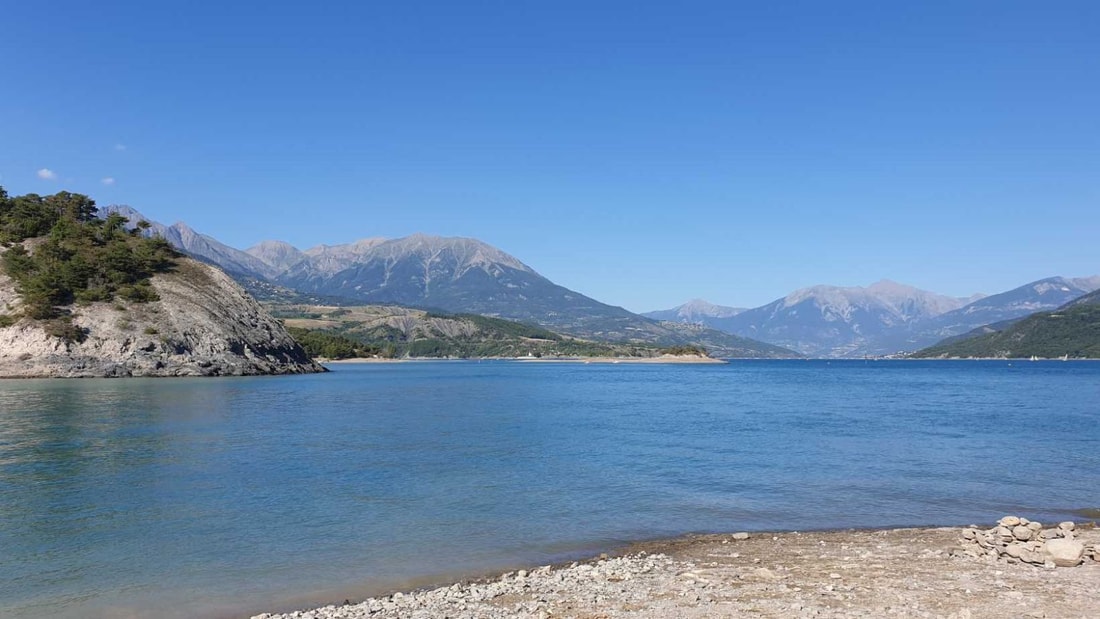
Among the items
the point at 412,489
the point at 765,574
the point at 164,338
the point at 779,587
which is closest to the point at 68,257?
the point at 164,338

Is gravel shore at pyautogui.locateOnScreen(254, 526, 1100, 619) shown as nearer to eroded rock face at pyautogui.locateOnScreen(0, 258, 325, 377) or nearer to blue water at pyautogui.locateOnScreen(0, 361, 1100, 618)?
blue water at pyautogui.locateOnScreen(0, 361, 1100, 618)

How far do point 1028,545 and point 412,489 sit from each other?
69.9 ft

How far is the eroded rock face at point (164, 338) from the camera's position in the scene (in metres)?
104

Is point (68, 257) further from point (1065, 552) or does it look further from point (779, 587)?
point (1065, 552)

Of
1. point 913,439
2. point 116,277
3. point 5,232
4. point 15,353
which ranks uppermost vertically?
point 5,232

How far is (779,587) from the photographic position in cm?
1578

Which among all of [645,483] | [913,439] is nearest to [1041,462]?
[913,439]

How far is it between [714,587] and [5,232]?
513 feet

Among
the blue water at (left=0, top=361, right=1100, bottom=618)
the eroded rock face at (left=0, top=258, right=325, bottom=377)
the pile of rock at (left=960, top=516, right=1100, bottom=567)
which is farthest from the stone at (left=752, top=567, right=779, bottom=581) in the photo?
the eroded rock face at (left=0, top=258, right=325, bottom=377)

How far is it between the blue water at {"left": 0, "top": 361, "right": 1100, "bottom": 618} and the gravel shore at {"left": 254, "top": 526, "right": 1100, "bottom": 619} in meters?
2.22

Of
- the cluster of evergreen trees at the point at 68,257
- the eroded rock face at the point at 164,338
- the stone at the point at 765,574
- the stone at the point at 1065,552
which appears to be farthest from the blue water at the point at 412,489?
the cluster of evergreen trees at the point at 68,257

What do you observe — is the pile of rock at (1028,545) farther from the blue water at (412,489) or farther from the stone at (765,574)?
the stone at (765,574)

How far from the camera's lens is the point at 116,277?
12056 cm

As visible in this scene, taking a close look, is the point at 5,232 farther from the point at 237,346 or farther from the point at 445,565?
the point at 445,565
